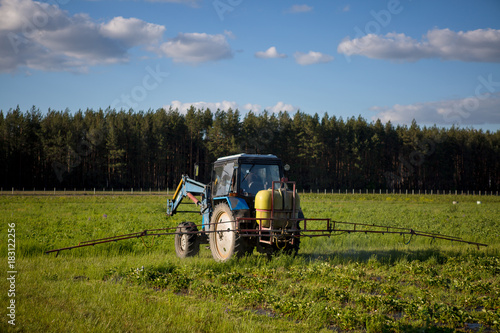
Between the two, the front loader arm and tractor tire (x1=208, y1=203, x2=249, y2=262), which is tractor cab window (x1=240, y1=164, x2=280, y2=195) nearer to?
tractor tire (x1=208, y1=203, x2=249, y2=262)

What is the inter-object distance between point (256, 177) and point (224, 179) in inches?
39.4

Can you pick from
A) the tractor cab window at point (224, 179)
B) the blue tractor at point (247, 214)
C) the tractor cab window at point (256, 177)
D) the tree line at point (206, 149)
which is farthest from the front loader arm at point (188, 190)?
the tree line at point (206, 149)

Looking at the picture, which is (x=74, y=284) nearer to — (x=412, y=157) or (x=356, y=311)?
(x=356, y=311)

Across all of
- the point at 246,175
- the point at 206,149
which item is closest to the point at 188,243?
the point at 246,175

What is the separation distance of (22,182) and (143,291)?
234 ft

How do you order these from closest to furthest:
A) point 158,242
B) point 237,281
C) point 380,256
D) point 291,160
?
point 237,281
point 380,256
point 158,242
point 291,160

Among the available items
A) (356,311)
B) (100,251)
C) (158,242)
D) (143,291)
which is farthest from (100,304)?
(158,242)

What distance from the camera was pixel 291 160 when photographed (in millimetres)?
78125

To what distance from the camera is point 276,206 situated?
1061 centimetres

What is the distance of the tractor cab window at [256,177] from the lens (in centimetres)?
1187

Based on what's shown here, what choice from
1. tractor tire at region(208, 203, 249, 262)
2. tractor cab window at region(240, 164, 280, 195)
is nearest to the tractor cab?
tractor cab window at region(240, 164, 280, 195)

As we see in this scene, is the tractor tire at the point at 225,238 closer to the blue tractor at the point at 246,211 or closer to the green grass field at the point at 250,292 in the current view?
the blue tractor at the point at 246,211

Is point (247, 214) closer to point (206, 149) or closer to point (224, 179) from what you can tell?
point (224, 179)

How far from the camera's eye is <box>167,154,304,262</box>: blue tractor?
10539mm
